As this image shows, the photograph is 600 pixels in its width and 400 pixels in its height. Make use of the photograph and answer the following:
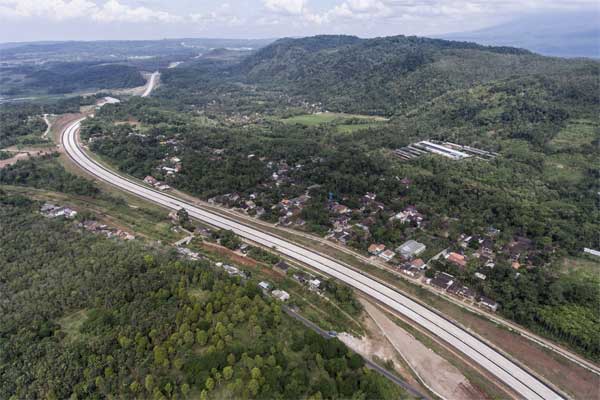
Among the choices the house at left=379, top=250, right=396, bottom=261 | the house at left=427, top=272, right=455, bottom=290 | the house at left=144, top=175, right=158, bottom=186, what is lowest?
the house at left=427, top=272, right=455, bottom=290

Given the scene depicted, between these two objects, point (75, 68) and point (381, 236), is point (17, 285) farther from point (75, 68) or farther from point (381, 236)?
point (75, 68)

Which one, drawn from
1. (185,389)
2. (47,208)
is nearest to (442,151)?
(185,389)

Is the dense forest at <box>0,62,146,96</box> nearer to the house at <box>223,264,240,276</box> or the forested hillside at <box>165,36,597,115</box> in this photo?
the forested hillside at <box>165,36,597,115</box>

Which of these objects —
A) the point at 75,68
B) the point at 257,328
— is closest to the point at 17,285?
the point at 257,328

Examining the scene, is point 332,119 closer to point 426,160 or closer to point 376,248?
point 426,160

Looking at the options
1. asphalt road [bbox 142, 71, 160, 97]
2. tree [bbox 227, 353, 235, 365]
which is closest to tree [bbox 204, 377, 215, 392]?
tree [bbox 227, 353, 235, 365]
